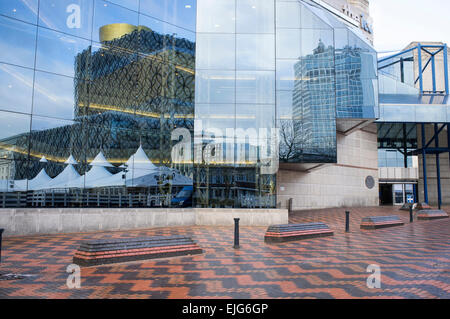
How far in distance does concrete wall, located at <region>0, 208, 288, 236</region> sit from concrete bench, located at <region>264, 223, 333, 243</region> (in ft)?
13.6

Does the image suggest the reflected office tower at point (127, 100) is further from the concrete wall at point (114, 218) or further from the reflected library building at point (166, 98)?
the concrete wall at point (114, 218)

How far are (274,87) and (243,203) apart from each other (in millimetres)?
6062

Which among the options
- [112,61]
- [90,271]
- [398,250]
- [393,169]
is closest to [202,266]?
[90,271]

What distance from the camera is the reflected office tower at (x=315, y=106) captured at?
18281mm

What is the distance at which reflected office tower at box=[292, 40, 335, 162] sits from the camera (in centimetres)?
1828

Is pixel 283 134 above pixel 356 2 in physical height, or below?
below

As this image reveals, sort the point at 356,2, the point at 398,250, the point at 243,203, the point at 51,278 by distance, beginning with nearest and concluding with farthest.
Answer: the point at 51,278, the point at 398,250, the point at 243,203, the point at 356,2

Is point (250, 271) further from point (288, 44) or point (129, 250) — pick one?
point (288, 44)

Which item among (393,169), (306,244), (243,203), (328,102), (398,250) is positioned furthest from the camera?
(393,169)

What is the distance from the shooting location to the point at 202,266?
7422mm

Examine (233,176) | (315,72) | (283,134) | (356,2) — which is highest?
(356,2)

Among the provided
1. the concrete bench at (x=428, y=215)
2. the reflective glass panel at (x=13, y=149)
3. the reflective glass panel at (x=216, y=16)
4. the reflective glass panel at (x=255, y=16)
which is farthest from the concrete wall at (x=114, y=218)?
the reflective glass panel at (x=255, y=16)
